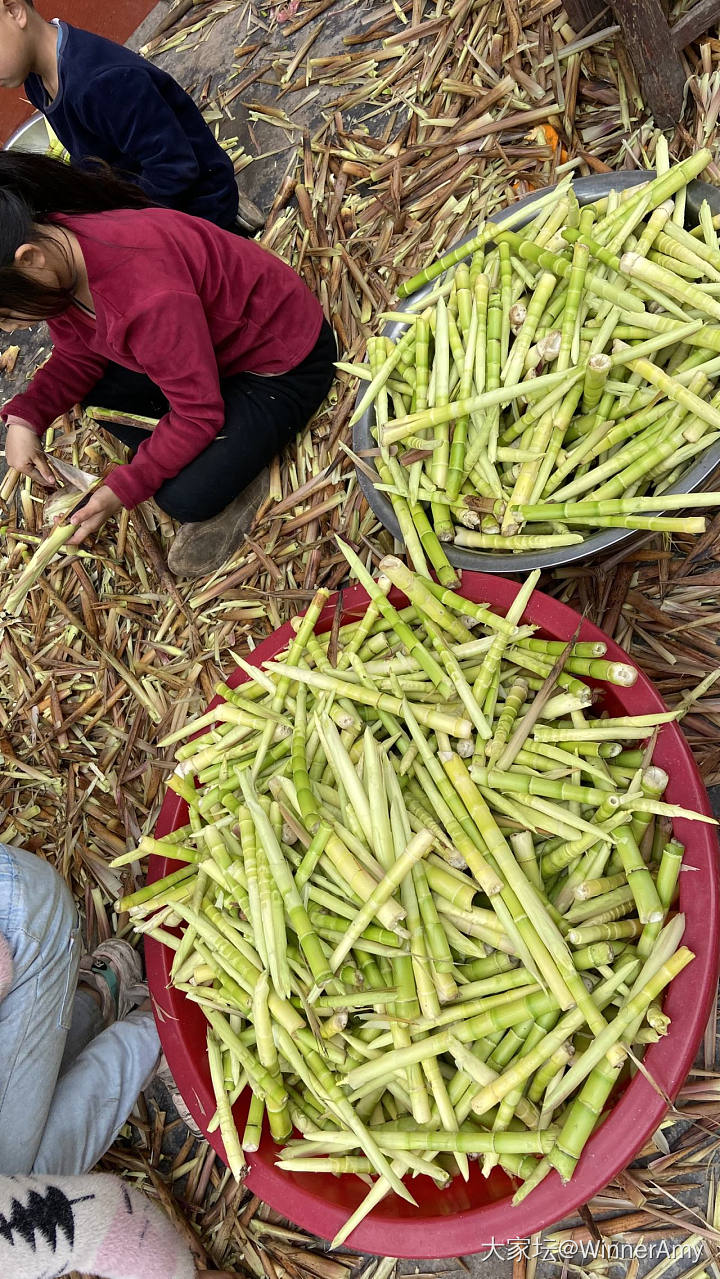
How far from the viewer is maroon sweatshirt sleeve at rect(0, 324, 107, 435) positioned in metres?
2.38

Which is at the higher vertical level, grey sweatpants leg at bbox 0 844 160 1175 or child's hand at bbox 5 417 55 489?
child's hand at bbox 5 417 55 489

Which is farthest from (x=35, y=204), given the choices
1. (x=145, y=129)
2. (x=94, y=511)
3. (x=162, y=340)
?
(x=94, y=511)

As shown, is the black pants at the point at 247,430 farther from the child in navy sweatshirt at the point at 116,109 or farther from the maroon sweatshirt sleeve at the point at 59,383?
the child in navy sweatshirt at the point at 116,109

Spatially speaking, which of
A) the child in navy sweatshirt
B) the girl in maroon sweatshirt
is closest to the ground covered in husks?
the girl in maroon sweatshirt

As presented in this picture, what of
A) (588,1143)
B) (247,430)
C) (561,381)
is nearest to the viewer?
(588,1143)

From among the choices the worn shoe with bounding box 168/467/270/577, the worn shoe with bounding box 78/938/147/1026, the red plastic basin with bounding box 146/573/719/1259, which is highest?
the worn shoe with bounding box 168/467/270/577

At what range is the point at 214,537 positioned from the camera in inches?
95.1

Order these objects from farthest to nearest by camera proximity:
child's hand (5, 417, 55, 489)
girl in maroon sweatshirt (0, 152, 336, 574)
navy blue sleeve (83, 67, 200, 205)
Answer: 1. child's hand (5, 417, 55, 489)
2. navy blue sleeve (83, 67, 200, 205)
3. girl in maroon sweatshirt (0, 152, 336, 574)

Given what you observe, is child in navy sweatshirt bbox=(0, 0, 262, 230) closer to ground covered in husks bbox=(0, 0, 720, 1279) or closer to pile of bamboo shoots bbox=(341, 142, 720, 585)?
ground covered in husks bbox=(0, 0, 720, 1279)

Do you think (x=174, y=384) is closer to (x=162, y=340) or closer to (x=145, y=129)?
(x=162, y=340)

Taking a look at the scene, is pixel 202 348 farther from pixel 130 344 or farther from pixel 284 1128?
pixel 284 1128

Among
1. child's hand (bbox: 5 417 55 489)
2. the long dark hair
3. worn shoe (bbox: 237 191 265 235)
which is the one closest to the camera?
the long dark hair

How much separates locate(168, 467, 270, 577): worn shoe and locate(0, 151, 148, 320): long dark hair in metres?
0.68

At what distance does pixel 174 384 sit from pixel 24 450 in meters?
0.76
